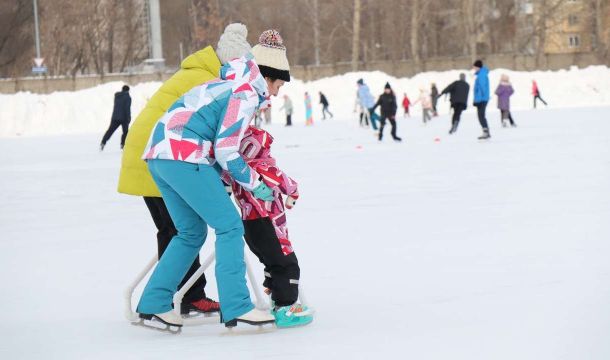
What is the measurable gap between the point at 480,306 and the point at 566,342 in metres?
0.74

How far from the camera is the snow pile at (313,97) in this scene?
33.6 metres

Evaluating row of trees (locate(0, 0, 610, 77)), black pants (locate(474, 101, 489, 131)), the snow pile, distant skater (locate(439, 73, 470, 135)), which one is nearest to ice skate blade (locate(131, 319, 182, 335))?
black pants (locate(474, 101, 489, 131))

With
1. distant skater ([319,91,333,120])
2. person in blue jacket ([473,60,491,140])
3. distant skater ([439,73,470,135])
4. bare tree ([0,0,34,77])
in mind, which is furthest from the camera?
bare tree ([0,0,34,77])

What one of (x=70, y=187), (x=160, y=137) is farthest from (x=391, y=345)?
(x=70, y=187)

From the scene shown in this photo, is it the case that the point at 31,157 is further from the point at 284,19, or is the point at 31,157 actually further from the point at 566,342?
the point at 284,19

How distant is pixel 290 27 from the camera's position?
6350 centimetres

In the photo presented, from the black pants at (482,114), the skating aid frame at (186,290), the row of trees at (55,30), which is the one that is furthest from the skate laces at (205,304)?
the row of trees at (55,30)

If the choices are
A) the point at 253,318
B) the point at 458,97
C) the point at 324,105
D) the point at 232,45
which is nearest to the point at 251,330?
the point at 253,318

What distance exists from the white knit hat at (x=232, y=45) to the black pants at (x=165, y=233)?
0.66 m

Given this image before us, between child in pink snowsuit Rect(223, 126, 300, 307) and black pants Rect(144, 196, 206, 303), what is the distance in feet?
1.13

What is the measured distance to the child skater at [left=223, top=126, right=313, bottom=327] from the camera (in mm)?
4414

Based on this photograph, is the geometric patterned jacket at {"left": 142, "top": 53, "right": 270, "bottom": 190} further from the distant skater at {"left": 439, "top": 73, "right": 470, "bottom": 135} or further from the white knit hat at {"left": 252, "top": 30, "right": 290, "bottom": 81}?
the distant skater at {"left": 439, "top": 73, "right": 470, "bottom": 135}

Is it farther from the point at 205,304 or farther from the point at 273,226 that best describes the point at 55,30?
the point at 273,226

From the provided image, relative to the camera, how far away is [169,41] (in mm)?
64000
